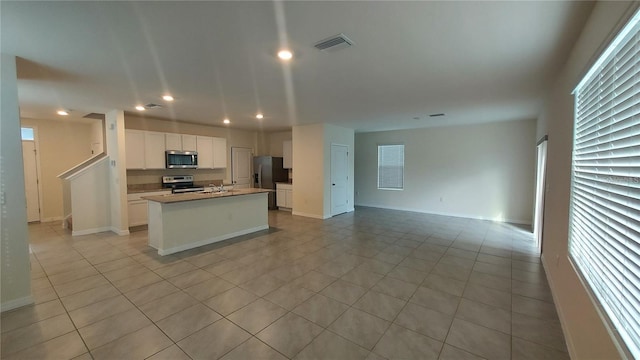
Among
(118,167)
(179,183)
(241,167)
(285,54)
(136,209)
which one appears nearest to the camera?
(285,54)

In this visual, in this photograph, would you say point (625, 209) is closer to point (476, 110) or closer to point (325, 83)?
point (325, 83)

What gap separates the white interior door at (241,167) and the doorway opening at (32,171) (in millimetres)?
4551

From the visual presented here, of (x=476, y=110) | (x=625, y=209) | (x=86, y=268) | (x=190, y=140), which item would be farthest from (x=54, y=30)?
Answer: (x=476, y=110)

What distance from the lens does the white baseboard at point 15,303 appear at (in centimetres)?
265

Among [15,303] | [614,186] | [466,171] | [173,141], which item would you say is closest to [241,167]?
[173,141]

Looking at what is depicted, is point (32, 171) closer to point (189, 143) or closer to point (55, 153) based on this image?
point (55, 153)

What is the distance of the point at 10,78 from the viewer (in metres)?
2.65

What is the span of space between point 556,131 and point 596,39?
182cm

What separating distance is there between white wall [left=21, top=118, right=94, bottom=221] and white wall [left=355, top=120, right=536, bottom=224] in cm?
828

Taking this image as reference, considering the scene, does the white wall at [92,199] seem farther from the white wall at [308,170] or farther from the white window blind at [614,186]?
the white window blind at [614,186]

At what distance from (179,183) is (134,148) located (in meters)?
1.33

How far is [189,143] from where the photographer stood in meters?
6.95

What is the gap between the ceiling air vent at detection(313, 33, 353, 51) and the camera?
2.28 metres

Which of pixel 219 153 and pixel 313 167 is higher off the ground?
pixel 219 153
